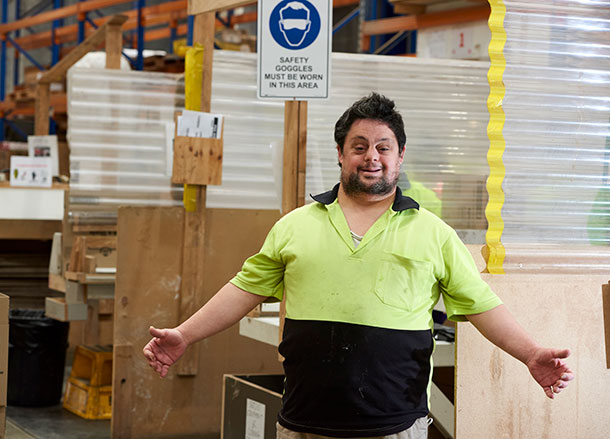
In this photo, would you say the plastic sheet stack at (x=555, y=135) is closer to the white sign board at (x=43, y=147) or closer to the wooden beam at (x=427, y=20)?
the wooden beam at (x=427, y=20)

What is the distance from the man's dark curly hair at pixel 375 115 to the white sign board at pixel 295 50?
4.27 ft

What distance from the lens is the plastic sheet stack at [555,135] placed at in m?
3.51

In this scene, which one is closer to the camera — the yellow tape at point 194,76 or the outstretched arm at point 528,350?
the outstretched arm at point 528,350

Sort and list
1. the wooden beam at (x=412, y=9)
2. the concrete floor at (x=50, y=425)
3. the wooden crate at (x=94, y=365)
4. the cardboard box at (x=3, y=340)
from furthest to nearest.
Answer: the wooden beam at (x=412, y=9) < the wooden crate at (x=94, y=365) < the concrete floor at (x=50, y=425) < the cardboard box at (x=3, y=340)

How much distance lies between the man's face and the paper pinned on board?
2.85 m

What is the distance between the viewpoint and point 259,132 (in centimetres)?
609

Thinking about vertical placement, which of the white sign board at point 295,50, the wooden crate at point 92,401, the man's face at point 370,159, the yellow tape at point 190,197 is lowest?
the wooden crate at point 92,401

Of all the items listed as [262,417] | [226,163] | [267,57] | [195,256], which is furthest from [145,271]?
[267,57]

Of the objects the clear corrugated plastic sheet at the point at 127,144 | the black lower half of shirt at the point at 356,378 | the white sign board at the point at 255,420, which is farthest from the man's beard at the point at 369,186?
the clear corrugated plastic sheet at the point at 127,144

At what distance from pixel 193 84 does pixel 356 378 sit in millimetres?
3458

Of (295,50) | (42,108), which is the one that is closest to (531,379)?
(295,50)

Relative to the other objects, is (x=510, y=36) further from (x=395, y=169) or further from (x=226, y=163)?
(x=226, y=163)

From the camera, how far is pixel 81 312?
636cm

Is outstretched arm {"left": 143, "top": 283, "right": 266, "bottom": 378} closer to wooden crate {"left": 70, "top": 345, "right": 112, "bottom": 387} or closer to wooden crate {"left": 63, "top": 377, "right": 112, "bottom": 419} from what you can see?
wooden crate {"left": 70, "top": 345, "right": 112, "bottom": 387}
